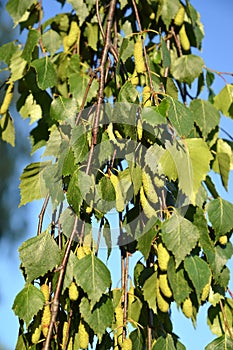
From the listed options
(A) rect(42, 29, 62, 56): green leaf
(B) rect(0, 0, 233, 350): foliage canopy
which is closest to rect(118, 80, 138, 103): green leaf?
(B) rect(0, 0, 233, 350): foliage canopy

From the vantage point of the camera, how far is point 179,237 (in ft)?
2.23

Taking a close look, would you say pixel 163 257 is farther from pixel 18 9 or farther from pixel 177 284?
pixel 18 9

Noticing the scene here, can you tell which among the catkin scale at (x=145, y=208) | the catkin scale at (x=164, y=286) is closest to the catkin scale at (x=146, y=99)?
the catkin scale at (x=145, y=208)

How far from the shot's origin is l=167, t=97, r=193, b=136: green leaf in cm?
72

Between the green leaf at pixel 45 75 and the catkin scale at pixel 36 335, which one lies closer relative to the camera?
the catkin scale at pixel 36 335

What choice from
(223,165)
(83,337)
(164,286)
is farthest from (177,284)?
(223,165)

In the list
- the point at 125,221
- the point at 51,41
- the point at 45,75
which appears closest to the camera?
the point at 125,221

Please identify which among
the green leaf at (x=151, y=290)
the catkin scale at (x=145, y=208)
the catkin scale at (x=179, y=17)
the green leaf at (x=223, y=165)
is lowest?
the green leaf at (x=151, y=290)

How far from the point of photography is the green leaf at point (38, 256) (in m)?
0.71

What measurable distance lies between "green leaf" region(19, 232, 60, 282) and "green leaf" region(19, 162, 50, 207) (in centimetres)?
16

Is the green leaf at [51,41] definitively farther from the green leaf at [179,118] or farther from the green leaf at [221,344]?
the green leaf at [221,344]

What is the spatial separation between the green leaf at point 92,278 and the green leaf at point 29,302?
54mm

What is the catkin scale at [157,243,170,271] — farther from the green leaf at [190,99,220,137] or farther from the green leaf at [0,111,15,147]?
the green leaf at [0,111,15,147]

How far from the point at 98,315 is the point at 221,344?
263mm
